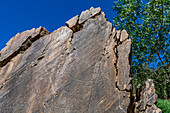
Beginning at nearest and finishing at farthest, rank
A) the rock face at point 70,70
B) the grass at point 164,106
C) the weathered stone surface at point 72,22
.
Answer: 1. the rock face at point 70,70
2. the weathered stone surface at point 72,22
3. the grass at point 164,106

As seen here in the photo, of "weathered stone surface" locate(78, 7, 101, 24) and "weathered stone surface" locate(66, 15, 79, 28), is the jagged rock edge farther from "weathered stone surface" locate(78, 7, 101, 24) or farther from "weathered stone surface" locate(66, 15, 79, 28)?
"weathered stone surface" locate(78, 7, 101, 24)

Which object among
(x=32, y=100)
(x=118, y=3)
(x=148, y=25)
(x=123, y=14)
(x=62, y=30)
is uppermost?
(x=118, y=3)

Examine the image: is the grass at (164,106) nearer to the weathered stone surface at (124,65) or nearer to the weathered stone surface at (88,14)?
the weathered stone surface at (124,65)

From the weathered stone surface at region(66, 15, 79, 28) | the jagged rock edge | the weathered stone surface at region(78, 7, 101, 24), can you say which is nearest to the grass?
the weathered stone surface at region(78, 7, 101, 24)

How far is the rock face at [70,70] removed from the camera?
752 cm

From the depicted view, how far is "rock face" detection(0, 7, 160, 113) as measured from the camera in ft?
24.7

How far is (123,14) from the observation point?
18344mm

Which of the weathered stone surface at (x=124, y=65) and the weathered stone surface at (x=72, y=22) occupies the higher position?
the weathered stone surface at (x=72, y=22)

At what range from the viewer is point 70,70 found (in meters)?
8.34

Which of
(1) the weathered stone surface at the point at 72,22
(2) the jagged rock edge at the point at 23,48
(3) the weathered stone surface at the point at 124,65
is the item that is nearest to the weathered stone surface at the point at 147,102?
(3) the weathered stone surface at the point at 124,65

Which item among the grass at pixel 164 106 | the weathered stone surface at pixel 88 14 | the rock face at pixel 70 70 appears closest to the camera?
the rock face at pixel 70 70

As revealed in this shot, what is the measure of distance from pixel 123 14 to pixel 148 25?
2597 millimetres

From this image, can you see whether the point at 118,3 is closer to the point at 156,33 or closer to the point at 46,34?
the point at 156,33

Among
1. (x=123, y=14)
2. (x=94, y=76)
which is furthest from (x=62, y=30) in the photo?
(x=123, y=14)
